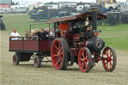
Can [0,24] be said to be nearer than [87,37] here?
No

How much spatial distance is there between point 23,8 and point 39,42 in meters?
64.1

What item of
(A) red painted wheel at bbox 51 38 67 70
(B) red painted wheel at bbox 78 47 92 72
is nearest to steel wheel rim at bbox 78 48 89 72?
(B) red painted wheel at bbox 78 47 92 72

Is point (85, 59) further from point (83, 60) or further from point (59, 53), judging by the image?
point (59, 53)

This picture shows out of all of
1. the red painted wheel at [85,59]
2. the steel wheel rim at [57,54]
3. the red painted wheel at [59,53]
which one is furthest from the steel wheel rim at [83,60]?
the steel wheel rim at [57,54]

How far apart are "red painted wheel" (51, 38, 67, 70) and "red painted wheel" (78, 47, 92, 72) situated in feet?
1.94

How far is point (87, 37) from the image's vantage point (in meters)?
13.6

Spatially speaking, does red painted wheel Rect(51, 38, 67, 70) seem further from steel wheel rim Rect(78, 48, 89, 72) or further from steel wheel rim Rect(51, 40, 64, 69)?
steel wheel rim Rect(78, 48, 89, 72)

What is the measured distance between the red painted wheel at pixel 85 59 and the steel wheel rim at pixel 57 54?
889 mm

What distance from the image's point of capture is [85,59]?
1306 cm

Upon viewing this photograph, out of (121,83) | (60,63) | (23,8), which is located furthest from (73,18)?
(23,8)

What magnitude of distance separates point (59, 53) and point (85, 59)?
138 cm

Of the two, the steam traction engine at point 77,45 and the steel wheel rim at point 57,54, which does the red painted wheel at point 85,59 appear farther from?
the steel wheel rim at point 57,54

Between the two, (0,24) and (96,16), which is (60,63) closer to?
(96,16)

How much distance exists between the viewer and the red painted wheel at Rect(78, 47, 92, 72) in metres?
12.7
